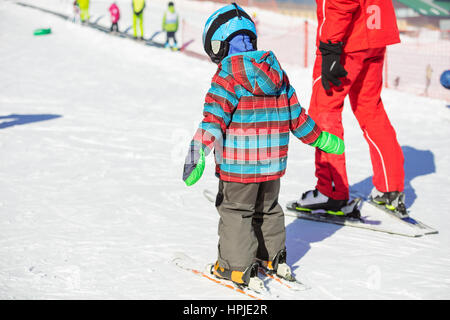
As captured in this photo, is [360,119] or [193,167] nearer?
[193,167]

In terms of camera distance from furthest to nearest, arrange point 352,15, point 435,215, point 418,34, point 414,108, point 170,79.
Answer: point 418,34 < point 170,79 < point 414,108 < point 435,215 < point 352,15

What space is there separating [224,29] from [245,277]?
47.8 inches

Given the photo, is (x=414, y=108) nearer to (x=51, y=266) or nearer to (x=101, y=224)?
(x=101, y=224)

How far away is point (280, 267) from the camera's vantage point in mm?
3146

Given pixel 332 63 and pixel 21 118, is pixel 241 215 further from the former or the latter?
pixel 21 118

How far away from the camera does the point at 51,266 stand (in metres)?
3.26

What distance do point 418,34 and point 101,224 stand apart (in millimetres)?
24756

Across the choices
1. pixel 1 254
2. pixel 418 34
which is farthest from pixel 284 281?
pixel 418 34

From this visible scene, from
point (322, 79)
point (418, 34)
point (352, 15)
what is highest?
point (352, 15)

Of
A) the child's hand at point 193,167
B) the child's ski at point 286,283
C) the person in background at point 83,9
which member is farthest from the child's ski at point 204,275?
the person in background at point 83,9

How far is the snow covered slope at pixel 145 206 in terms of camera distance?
3107 mm

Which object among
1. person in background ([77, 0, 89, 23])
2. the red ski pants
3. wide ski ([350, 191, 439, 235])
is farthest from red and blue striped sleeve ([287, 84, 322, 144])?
person in background ([77, 0, 89, 23])

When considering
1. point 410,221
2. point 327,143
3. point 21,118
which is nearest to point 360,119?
point 410,221

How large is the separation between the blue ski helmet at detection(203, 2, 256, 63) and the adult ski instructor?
109cm
